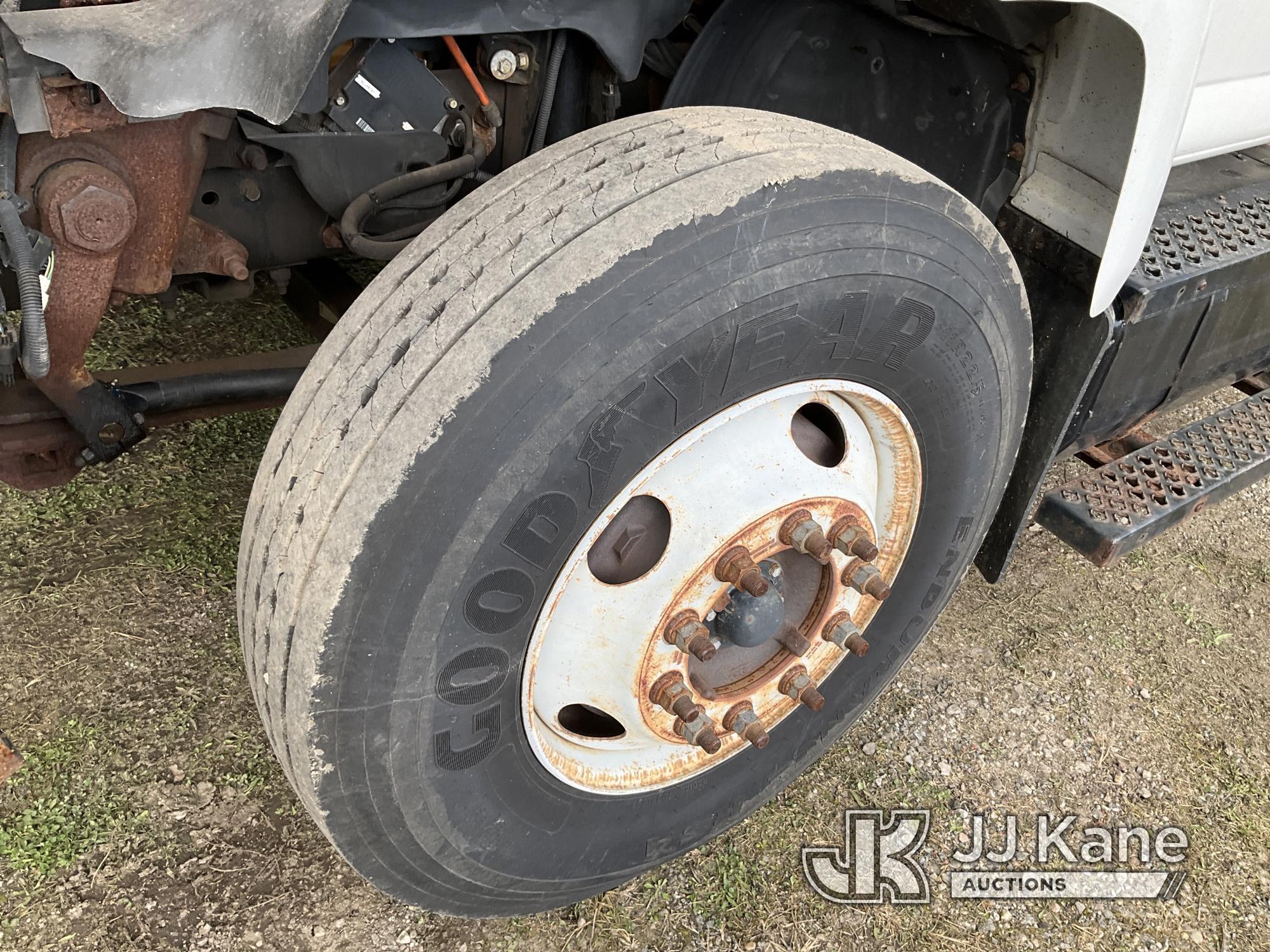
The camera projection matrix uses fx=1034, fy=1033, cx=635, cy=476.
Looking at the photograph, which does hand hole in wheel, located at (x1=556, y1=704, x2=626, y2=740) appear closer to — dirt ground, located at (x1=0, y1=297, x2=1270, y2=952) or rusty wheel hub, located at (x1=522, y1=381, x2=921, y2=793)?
rusty wheel hub, located at (x1=522, y1=381, x2=921, y2=793)

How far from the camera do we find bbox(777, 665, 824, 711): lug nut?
74.1 inches

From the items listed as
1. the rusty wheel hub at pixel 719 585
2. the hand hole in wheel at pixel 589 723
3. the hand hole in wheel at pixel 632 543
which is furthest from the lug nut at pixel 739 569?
the hand hole in wheel at pixel 589 723

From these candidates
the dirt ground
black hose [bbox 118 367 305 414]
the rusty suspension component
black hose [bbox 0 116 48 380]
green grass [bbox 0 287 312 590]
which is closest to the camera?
black hose [bbox 0 116 48 380]

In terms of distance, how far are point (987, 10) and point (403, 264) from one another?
1.08m

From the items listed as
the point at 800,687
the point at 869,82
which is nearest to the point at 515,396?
the point at 800,687

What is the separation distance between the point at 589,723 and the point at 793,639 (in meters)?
0.40

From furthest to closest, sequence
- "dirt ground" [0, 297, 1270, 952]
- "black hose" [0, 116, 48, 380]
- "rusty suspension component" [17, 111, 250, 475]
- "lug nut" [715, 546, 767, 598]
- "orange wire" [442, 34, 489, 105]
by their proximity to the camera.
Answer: "dirt ground" [0, 297, 1270, 952] → "orange wire" [442, 34, 489, 105] → "lug nut" [715, 546, 767, 598] → "rusty suspension component" [17, 111, 250, 475] → "black hose" [0, 116, 48, 380]

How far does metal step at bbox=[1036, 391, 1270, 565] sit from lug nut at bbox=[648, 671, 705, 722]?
3.43 ft

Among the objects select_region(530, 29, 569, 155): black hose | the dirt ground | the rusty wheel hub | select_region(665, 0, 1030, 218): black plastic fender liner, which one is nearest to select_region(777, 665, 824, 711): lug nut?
the rusty wheel hub

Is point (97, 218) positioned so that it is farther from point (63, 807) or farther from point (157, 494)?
point (157, 494)

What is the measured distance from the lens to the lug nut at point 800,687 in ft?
6.18

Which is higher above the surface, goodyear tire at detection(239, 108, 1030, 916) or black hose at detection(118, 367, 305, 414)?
goodyear tire at detection(239, 108, 1030, 916)

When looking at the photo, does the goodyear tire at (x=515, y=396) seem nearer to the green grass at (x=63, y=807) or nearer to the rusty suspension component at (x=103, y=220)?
the rusty suspension component at (x=103, y=220)

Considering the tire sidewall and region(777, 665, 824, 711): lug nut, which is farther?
region(777, 665, 824, 711): lug nut
